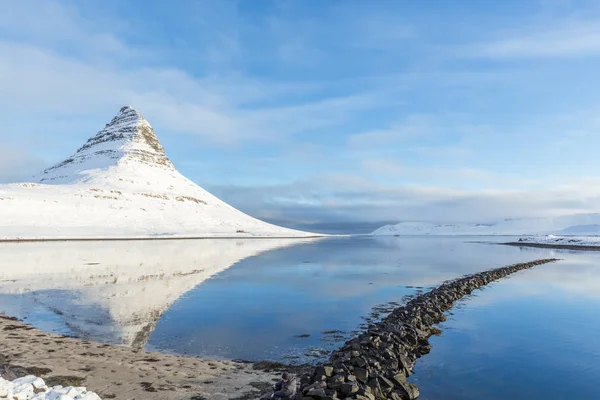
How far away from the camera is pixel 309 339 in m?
17.2

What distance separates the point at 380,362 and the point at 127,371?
7851 mm

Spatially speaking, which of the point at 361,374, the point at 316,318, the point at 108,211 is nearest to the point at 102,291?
the point at 316,318

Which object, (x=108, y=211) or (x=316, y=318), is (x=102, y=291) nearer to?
(x=316, y=318)

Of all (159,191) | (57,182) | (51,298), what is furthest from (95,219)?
(51,298)

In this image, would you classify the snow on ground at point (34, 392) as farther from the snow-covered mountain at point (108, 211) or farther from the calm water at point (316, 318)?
the snow-covered mountain at point (108, 211)

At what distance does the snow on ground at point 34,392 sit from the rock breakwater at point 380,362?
500 centimetres

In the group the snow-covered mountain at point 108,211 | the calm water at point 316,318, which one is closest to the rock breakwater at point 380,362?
the calm water at point 316,318

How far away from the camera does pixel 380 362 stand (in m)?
13.3

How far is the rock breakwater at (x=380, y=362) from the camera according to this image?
407 inches

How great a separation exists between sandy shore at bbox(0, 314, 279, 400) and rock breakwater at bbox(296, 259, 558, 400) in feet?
6.56

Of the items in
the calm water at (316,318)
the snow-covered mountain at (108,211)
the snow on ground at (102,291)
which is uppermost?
the snow-covered mountain at (108,211)

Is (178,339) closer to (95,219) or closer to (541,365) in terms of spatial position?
(541,365)

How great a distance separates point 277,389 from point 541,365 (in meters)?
10.2

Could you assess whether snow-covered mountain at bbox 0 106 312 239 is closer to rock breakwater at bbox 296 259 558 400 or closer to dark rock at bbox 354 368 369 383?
rock breakwater at bbox 296 259 558 400
